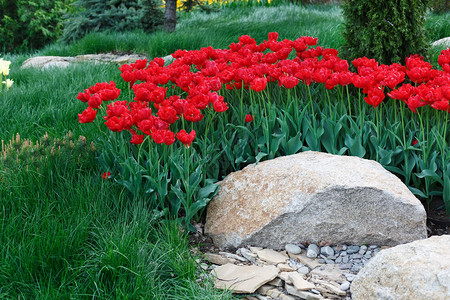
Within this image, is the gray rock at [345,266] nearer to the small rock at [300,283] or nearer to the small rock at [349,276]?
the small rock at [349,276]

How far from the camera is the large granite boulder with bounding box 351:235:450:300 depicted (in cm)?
192

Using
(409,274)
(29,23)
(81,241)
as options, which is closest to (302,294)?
(409,274)

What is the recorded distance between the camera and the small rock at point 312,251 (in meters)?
2.62

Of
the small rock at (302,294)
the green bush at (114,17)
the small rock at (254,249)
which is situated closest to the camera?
the small rock at (302,294)

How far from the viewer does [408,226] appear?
A: 8.65ft

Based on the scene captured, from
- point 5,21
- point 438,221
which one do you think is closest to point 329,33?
point 438,221

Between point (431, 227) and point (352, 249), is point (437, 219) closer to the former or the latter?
point (431, 227)

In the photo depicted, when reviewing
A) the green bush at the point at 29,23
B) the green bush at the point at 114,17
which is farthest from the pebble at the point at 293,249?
the green bush at the point at 29,23

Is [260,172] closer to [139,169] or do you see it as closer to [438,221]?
[139,169]

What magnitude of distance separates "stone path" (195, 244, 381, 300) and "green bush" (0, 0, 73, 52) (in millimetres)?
11619

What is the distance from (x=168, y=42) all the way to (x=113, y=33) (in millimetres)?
1775

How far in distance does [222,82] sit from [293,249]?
4.28ft

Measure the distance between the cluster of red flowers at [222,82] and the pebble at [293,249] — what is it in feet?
2.68

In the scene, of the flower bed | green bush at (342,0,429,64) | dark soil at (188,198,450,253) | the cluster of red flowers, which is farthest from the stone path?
green bush at (342,0,429,64)
